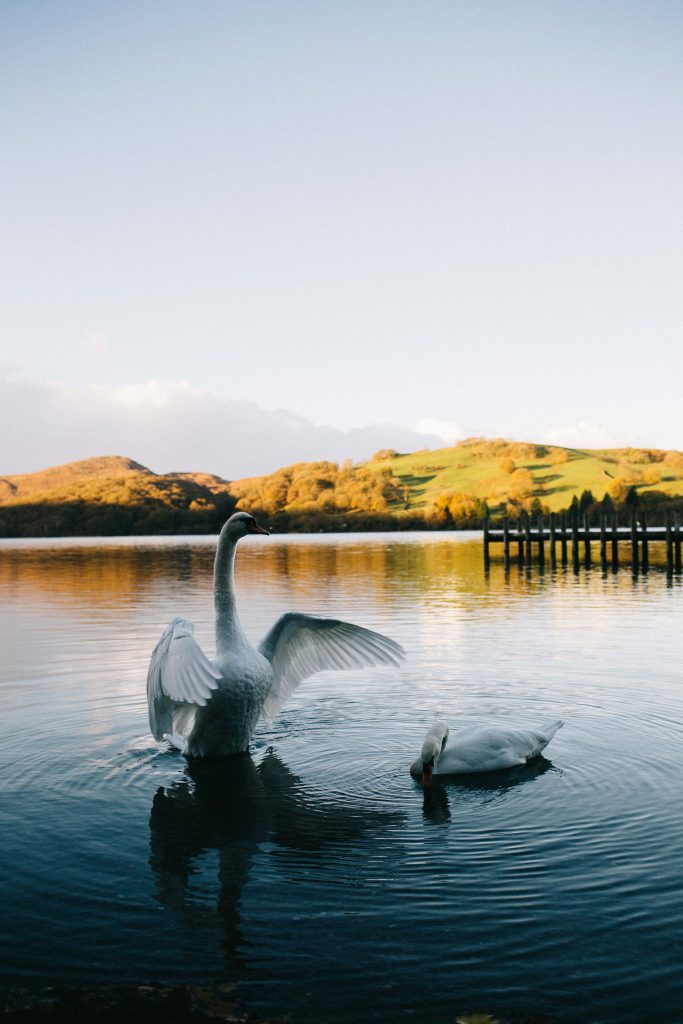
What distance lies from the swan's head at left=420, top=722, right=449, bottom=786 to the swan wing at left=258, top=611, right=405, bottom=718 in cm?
170

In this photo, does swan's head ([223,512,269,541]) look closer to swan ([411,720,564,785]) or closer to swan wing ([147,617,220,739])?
swan wing ([147,617,220,739])

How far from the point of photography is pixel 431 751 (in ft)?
32.0

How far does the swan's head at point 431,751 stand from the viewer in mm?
9703

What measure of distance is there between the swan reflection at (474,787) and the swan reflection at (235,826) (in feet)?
1.52

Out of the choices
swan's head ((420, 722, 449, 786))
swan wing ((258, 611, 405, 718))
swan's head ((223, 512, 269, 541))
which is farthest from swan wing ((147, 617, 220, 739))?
swan's head ((223, 512, 269, 541))

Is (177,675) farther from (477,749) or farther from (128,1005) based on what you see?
(477,749)

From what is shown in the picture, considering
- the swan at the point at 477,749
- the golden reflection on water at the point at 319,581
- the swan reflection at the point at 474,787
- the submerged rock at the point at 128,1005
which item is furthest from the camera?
the golden reflection on water at the point at 319,581

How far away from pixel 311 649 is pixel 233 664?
1.61 meters

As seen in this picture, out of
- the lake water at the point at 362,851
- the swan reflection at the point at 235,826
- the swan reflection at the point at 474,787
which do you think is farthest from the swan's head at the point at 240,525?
the swan reflection at the point at 474,787

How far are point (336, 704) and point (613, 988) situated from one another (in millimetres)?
8367

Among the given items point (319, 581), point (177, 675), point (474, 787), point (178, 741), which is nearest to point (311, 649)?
point (178, 741)

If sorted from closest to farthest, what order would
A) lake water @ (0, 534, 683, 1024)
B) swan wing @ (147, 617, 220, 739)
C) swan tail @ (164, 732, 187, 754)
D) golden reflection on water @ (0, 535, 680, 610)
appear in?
1. lake water @ (0, 534, 683, 1024)
2. swan wing @ (147, 617, 220, 739)
3. swan tail @ (164, 732, 187, 754)
4. golden reflection on water @ (0, 535, 680, 610)

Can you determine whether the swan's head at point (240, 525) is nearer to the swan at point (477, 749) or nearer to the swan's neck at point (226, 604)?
the swan's neck at point (226, 604)

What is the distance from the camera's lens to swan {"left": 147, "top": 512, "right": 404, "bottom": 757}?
360 inches
